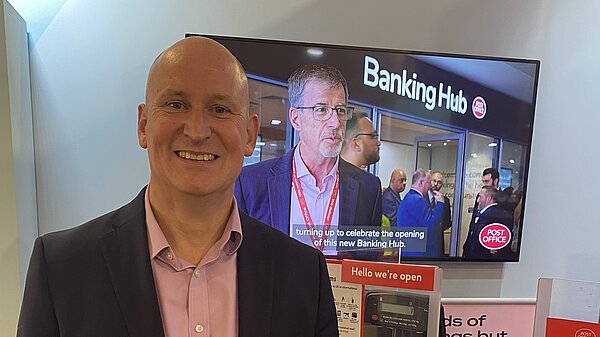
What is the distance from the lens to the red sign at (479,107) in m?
1.94

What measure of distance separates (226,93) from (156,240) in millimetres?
303

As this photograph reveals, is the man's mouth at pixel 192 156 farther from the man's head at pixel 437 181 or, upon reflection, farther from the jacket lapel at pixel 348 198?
the man's head at pixel 437 181

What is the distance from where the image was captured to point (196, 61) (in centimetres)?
82

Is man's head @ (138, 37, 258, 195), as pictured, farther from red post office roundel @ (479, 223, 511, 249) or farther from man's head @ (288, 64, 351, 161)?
red post office roundel @ (479, 223, 511, 249)

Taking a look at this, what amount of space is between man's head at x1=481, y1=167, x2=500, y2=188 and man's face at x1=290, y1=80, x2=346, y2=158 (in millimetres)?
645

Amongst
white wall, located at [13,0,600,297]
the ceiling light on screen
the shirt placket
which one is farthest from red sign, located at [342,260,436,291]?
white wall, located at [13,0,600,297]

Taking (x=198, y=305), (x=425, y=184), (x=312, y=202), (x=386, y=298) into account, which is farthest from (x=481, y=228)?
(x=198, y=305)

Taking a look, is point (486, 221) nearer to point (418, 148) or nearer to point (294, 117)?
point (418, 148)

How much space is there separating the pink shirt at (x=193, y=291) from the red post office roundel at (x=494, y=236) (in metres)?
1.43

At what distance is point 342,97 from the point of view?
1.84 metres

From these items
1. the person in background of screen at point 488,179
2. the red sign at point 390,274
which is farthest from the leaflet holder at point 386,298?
the person in background of screen at point 488,179

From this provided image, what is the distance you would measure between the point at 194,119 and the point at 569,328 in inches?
43.6

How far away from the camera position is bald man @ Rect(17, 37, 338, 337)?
2.63ft

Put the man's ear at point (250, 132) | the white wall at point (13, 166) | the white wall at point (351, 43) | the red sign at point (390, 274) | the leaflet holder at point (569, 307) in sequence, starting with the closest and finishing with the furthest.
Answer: the man's ear at point (250, 132) < the red sign at point (390, 274) < the leaflet holder at point (569, 307) < the white wall at point (13, 166) < the white wall at point (351, 43)
